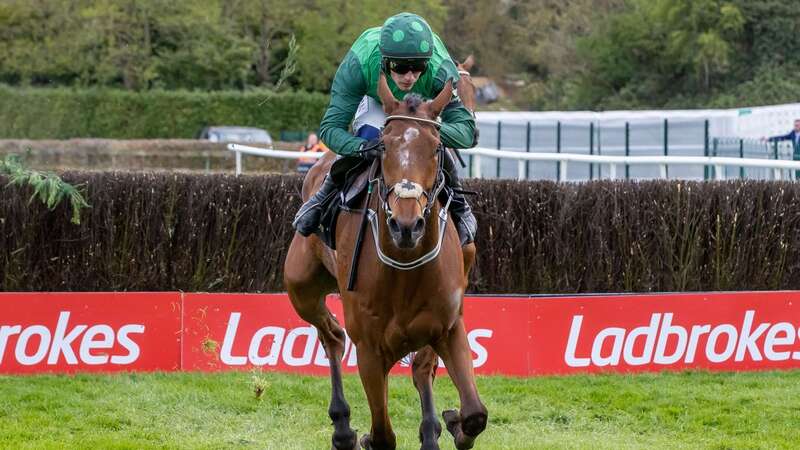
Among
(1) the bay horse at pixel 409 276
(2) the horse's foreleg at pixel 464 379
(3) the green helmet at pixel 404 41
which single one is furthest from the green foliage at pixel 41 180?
(2) the horse's foreleg at pixel 464 379

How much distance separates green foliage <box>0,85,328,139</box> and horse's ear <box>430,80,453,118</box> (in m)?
37.9

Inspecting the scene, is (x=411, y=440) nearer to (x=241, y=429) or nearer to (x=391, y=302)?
(x=241, y=429)

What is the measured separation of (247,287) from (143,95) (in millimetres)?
35071

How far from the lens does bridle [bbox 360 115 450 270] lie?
5617mm

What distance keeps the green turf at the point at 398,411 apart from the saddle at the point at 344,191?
4.77ft

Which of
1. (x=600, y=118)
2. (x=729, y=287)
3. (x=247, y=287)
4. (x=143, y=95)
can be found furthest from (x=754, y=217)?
(x=143, y=95)

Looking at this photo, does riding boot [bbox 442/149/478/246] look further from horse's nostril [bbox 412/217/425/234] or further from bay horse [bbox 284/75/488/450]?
horse's nostril [bbox 412/217/425/234]

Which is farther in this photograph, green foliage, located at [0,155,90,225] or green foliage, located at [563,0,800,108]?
green foliage, located at [563,0,800,108]

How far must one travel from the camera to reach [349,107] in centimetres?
703

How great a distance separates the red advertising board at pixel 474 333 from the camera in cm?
993

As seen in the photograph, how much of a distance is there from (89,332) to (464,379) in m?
4.34

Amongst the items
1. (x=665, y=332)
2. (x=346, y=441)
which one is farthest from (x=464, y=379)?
(x=665, y=332)

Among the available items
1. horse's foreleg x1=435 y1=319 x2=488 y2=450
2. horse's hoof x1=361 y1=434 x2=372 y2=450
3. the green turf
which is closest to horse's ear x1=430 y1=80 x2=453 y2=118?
horse's foreleg x1=435 y1=319 x2=488 y2=450

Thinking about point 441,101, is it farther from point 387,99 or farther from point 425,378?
point 425,378
